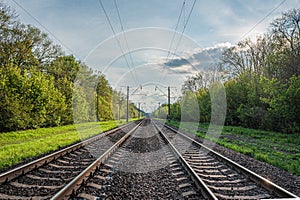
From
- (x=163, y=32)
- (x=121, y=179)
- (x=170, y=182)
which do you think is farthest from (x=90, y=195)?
(x=163, y=32)

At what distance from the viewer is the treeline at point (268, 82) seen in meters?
16.7

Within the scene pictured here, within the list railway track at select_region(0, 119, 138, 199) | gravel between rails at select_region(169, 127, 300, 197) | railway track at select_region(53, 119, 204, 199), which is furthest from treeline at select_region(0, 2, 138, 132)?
gravel between rails at select_region(169, 127, 300, 197)

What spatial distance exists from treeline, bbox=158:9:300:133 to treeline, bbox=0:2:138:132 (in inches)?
709

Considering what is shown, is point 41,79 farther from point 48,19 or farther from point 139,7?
point 139,7

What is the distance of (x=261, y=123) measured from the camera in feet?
74.9

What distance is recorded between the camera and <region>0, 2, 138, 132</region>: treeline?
60.6 ft

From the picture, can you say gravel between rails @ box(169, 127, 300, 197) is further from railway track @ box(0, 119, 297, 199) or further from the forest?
the forest

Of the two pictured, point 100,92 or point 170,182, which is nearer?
point 170,182

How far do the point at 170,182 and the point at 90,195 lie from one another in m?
1.94

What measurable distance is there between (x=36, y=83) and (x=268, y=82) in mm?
18151

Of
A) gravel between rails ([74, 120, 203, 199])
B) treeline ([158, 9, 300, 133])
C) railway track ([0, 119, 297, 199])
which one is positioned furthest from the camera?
treeline ([158, 9, 300, 133])

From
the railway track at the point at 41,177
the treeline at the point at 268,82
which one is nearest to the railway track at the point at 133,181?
the railway track at the point at 41,177

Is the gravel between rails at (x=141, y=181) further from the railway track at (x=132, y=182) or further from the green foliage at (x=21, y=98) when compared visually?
the green foliage at (x=21, y=98)

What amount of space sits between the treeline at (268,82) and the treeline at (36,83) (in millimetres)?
18008
